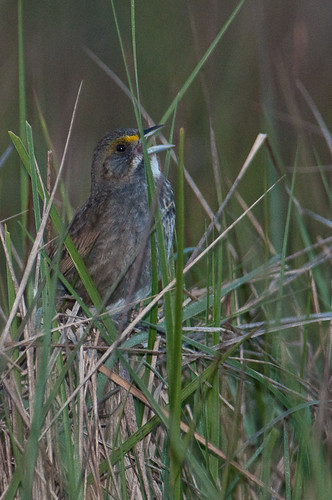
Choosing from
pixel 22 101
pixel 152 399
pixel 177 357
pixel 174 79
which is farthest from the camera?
pixel 174 79

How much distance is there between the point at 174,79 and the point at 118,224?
2.63m

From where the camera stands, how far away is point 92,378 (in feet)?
9.46

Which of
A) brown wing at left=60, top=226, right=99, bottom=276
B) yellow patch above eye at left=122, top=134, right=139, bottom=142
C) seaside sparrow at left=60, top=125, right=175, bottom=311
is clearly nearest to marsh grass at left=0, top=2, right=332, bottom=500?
seaside sparrow at left=60, top=125, right=175, bottom=311

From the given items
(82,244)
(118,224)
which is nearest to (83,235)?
(82,244)

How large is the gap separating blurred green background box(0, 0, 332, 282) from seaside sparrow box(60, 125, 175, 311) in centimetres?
103

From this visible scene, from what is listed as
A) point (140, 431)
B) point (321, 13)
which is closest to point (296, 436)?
point (140, 431)

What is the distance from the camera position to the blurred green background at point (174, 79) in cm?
585

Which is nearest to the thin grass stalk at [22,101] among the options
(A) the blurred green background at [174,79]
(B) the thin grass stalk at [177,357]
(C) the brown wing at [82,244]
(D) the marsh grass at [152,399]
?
(D) the marsh grass at [152,399]

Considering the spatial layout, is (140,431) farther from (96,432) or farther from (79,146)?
(79,146)

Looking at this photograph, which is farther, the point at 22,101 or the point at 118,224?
the point at 118,224

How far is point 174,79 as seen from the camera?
21.1 feet

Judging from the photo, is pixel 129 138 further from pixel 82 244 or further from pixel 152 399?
pixel 152 399

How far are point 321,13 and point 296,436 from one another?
571 cm

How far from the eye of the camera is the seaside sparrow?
3.97 meters
